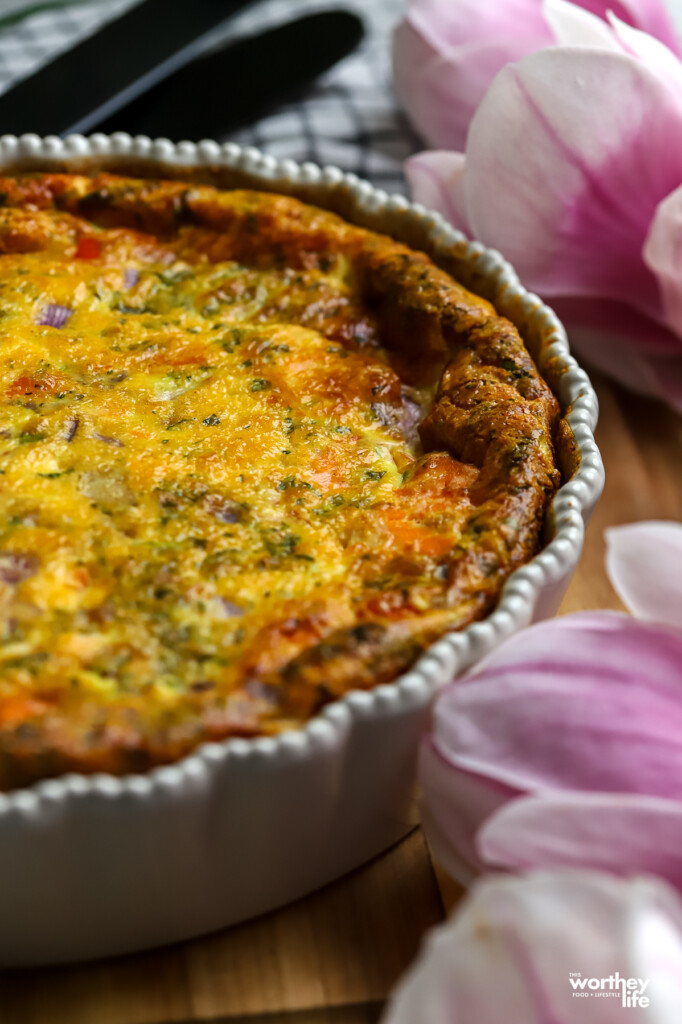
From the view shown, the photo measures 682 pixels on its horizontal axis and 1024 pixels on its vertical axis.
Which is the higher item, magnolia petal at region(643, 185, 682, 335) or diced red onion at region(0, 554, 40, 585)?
magnolia petal at region(643, 185, 682, 335)

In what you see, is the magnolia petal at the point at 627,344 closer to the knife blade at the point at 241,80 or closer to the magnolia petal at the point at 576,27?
the magnolia petal at the point at 576,27

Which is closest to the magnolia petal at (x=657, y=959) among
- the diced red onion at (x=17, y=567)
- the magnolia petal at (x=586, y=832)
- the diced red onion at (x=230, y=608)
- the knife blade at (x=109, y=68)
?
the magnolia petal at (x=586, y=832)

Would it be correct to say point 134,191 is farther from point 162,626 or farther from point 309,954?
point 309,954

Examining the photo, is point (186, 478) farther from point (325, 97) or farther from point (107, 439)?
point (325, 97)

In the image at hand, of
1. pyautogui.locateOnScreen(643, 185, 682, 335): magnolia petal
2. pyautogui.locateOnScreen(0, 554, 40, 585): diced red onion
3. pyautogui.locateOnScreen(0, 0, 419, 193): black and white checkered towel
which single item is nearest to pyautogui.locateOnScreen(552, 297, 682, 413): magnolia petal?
pyautogui.locateOnScreen(643, 185, 682, 335): magnolia petal

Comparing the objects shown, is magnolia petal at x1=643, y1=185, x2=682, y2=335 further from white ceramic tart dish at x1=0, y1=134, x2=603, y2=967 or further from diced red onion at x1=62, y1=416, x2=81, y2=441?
diced red onion at x1=62, y1=416, x2=81, y2=441
